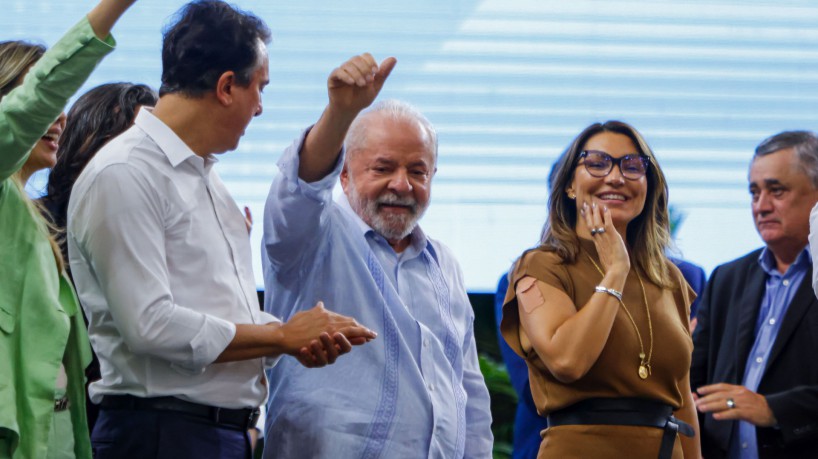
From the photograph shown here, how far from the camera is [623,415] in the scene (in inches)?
111

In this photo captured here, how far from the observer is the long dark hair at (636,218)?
121 inches

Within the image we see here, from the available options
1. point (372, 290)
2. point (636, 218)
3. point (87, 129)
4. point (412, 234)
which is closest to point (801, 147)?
point (636, 218)

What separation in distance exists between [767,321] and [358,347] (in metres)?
1.51

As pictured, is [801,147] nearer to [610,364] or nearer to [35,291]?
[610,364]

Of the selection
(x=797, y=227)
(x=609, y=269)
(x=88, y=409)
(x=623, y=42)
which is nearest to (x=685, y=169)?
(x=623, y=42)

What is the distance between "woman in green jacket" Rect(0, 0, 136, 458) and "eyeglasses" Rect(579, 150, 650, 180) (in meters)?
1.40

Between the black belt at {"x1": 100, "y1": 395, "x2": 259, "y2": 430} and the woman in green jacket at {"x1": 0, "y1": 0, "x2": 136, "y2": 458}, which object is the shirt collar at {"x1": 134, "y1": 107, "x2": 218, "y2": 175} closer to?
the woman in green jacket at {"x1": 0, "y1": 0, "x2": 136, "y2": 458}

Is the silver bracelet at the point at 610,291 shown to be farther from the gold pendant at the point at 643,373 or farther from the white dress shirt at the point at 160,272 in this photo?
the white dress shirt at the point at 160,272

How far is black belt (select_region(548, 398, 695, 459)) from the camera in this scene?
2811mm

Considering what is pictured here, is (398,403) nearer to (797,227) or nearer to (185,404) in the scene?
(185,404)

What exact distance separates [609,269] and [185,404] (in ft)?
3.89

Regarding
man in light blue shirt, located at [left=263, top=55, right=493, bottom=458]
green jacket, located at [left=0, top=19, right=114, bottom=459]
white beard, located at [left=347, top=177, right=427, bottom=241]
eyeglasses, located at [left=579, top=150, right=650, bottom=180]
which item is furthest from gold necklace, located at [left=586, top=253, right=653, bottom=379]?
green jacket, located at [left=0, top=19, right=114, bottom=459]

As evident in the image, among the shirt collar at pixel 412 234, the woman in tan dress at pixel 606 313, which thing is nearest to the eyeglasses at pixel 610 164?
the woman in tan dress at pixel 606 313

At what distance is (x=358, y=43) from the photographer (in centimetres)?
448
